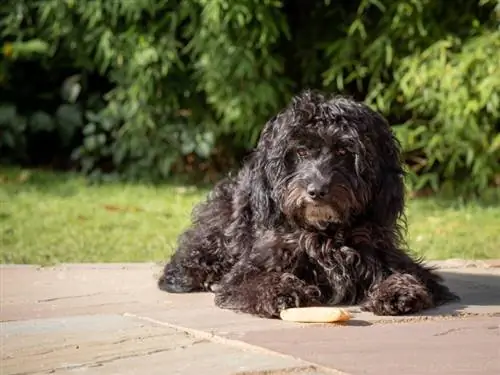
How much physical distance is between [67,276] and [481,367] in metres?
3.01

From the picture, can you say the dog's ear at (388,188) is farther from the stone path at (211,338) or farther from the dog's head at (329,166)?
the stone path at (211,338)

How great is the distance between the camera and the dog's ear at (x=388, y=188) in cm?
511

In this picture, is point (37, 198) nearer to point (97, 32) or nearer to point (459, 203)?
point (97, 32)

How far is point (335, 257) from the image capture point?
5.08 m

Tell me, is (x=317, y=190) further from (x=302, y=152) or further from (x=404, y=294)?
(x=404, y=294)

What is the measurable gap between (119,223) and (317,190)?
4.04 meters

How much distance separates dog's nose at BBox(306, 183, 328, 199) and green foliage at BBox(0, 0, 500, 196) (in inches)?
204

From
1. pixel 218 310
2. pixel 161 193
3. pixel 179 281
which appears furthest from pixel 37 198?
pixel 218 310

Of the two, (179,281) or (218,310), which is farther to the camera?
(179,281)

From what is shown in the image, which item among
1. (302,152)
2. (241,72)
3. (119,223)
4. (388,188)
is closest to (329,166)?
(302,152)

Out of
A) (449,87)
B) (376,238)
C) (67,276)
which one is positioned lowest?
(67,276)

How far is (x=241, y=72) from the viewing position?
1064 cm

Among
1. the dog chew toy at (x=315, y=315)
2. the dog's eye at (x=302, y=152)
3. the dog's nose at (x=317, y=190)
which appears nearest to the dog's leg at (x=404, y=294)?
the dog chew toy at (x=315, y=315)

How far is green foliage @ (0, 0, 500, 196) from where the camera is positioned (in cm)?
1011
